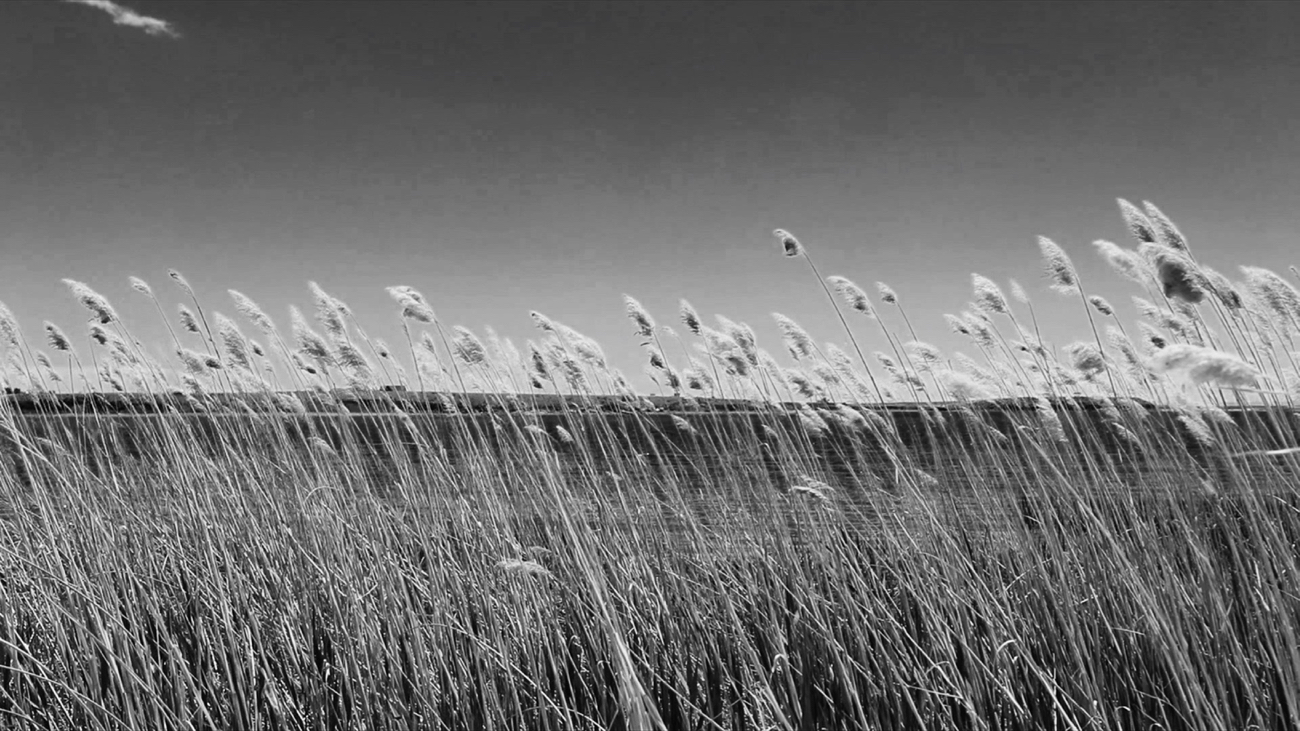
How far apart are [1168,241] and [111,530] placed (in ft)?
13.5

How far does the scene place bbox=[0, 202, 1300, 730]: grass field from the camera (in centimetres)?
214

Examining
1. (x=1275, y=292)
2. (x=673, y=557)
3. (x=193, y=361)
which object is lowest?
(x=673, y=557)

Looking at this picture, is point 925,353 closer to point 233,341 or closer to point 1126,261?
point 1126,261

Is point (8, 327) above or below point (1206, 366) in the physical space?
above

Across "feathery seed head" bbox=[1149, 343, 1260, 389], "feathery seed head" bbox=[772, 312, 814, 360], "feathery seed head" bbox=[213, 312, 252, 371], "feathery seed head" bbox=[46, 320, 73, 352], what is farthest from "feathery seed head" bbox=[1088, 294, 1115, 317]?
"feathery seed head" bbox=[46, 320, 73, 352]

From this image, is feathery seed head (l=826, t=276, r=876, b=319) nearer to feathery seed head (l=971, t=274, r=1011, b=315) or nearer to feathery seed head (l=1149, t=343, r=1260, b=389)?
feathery seed head (l=971, t=274, r=1011, b=315)

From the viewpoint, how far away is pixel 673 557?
10.4 feet

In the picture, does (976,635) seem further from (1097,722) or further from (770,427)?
(770,427)

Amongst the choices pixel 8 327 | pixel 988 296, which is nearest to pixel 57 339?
pixel 8 327

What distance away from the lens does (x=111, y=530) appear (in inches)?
133

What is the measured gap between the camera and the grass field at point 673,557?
214cm

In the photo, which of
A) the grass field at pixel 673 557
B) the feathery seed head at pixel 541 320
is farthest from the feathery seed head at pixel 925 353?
the feathery seed head at pixel 541 320

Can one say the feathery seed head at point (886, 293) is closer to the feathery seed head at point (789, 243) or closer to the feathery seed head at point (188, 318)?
the feathery seed head at point (789, 243)

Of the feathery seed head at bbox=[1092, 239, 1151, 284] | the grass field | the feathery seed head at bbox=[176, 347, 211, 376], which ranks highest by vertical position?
the feathery seed head at bbox=[176, 347, 211, 376]
